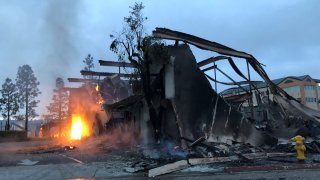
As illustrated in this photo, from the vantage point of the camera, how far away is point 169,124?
55.2 feet

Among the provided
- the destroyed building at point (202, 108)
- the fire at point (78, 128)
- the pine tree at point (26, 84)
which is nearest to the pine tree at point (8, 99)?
the pine tree at point (26, 84)

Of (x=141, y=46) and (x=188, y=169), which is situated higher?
(x=141, y=46)

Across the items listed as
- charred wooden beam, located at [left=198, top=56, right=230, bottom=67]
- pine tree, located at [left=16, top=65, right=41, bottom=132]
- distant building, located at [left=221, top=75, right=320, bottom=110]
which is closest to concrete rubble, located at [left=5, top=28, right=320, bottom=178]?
charred wooden beam, located at [left=198, top=56, right=230, bottom=67]

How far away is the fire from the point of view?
1262 inches

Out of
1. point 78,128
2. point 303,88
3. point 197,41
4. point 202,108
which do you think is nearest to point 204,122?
point 202,108

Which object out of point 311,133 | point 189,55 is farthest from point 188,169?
point 311,133

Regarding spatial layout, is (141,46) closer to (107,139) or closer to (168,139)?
(168,139)

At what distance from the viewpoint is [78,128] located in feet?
112

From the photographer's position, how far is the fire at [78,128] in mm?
32050

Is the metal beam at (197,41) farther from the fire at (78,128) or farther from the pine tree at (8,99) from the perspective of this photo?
the pine tree at (8,99)

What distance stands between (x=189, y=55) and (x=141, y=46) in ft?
7.64

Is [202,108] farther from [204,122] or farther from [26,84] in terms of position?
[26,84]

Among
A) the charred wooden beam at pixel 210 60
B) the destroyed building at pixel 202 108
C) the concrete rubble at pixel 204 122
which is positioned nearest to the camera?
the concrete rubble at pixel 204 122

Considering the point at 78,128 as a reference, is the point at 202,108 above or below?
above
